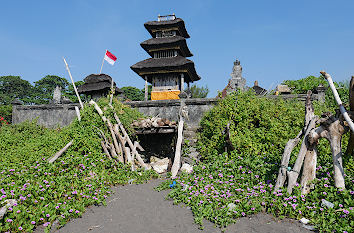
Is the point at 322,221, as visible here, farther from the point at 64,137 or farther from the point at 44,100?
the point at 44,100

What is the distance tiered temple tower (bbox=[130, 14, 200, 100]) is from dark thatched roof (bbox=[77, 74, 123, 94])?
2.63 m

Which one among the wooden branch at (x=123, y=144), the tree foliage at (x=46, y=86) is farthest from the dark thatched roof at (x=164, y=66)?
the tree foliage at (x=46, y=86)

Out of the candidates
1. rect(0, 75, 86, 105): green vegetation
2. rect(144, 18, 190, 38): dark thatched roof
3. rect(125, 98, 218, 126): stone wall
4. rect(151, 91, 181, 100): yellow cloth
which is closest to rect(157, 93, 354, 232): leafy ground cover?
rect(125, 98, 218, 126): stone wall

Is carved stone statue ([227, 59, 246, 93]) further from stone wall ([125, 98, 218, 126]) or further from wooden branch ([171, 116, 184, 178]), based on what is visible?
wooden branch ([171, 116, 184, 178])

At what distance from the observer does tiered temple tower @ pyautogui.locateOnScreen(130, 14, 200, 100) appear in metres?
20.5

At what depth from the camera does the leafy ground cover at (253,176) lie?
14.1 feet

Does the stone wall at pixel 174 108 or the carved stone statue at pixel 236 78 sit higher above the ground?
the carved stone statue at pixel 236 78

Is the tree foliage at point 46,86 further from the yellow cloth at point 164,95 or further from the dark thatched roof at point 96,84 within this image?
the yellow cloth at point 164,95

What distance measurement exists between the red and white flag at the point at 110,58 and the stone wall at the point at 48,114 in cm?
342

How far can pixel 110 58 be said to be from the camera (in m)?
12.0

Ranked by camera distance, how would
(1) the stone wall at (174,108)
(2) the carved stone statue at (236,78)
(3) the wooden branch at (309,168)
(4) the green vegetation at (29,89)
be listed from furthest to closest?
(4) the green vegetation at (29,89), (2) the carved stone statue at (236,78), (1) the stone wall at (174,108), (3) the wooden branch at (309,168)

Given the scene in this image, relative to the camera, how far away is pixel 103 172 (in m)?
7.06

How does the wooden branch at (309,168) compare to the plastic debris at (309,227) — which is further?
the wooden branch at (309,168)

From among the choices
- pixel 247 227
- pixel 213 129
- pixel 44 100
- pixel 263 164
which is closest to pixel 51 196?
pixel 247 227
